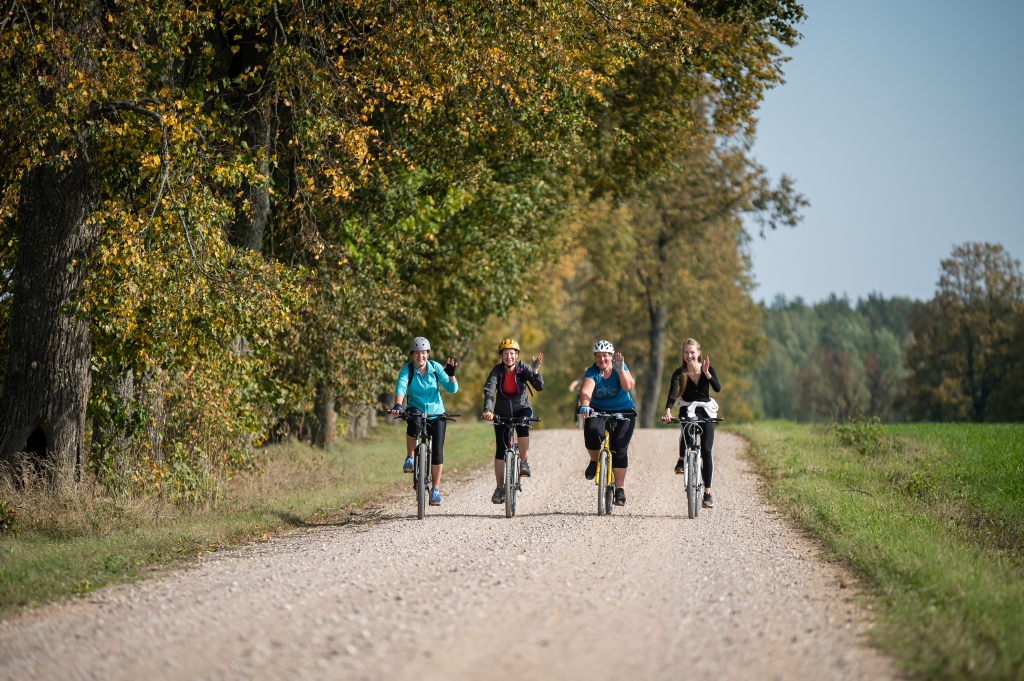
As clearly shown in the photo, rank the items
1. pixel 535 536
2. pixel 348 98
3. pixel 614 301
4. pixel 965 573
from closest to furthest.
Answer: pixel 965 573 → pixel 535 536 → pixel 348 98 → pixel 614 301

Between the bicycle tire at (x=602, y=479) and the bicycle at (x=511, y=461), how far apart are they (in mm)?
994

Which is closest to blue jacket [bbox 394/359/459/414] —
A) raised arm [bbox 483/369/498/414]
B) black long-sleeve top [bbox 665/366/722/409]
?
raised arm [bbox 483/369/498/414]

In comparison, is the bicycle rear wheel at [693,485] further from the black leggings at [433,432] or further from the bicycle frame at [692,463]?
the black leggings at [433,432]

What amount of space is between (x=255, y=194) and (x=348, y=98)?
8.18 feet

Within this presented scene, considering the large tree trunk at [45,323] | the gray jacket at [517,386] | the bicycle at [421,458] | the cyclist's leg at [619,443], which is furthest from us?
the cyclist's leg at [619,443]

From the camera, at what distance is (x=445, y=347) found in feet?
83.4

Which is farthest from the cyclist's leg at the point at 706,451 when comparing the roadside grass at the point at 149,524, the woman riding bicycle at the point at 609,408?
the roadside grass at the point at 149,524

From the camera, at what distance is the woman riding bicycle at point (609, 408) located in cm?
1216

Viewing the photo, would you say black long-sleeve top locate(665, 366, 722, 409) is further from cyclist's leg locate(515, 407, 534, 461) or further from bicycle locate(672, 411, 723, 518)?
cyclist's leg locate(515, 407, 534, 461)

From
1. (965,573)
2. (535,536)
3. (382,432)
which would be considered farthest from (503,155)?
(382,432)

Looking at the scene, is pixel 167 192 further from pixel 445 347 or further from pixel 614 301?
pixel 614 301

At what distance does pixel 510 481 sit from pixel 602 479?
Answer: 1.15 metres


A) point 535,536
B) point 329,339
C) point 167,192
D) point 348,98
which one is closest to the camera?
point 535,536

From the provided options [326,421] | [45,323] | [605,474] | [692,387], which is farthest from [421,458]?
[326,421]
